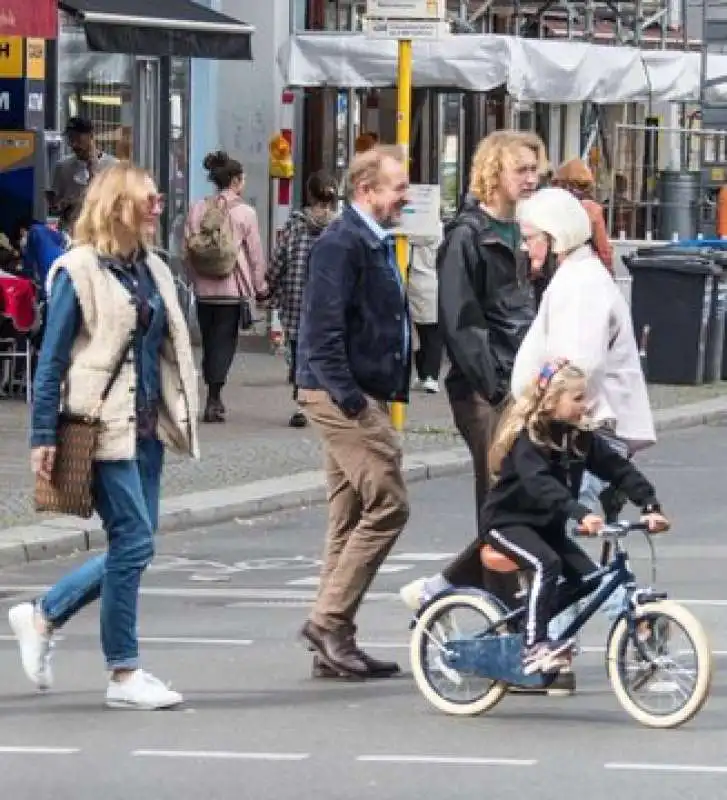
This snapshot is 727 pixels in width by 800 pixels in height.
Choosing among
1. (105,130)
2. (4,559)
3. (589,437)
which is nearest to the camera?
(589,437)

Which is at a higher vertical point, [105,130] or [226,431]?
[105,130]

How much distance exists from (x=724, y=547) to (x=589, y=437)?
4.90 metres

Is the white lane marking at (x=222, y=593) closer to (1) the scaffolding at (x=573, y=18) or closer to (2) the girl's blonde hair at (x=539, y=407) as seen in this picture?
(2) the girl's blonde hair at (x=539, y=407)

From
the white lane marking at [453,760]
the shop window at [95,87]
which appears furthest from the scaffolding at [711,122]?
the white lane marking at [453,760]

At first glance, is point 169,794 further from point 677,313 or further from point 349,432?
point 677,313

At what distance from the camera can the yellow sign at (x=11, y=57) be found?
22125mm

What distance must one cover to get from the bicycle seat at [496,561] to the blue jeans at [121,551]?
1.11m

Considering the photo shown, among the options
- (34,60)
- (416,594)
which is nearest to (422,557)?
(416,594)

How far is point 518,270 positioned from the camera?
33.0ft

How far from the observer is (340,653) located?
9688 mm

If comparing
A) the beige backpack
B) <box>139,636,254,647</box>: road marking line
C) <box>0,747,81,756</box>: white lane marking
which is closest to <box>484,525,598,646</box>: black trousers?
<box>0,747,81,756</box>: white lane marking

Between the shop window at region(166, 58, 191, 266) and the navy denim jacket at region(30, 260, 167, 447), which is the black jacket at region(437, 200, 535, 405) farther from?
the shop window at region(166, 58, 191, 266)

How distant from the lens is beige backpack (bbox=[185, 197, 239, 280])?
61.2 ft

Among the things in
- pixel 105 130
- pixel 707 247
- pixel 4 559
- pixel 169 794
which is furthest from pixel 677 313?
pixel 169 794
